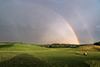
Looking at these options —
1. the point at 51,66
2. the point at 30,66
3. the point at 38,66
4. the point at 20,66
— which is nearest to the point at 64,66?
the point at 51,66

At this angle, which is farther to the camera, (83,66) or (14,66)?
(83,66)

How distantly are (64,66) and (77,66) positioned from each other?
8.71 feet

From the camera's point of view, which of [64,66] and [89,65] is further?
[89,65]

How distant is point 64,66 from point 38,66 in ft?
16.1

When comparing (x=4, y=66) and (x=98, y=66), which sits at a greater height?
(x=98, y=66)

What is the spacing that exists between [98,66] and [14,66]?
16257 mm

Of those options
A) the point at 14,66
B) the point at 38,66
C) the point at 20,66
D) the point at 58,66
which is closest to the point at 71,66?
the point at 58,66

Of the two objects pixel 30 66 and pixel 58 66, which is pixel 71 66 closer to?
pixel 58 66

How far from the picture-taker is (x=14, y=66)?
15359mm

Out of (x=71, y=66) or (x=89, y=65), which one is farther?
(x=89, y=65)

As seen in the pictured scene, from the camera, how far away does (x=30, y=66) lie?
1554cm

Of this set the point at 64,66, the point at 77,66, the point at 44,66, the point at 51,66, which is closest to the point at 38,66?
the point at 44,66

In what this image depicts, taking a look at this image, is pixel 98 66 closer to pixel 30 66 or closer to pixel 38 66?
pixel 38 66

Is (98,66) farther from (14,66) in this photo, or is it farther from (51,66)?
(14,66)
